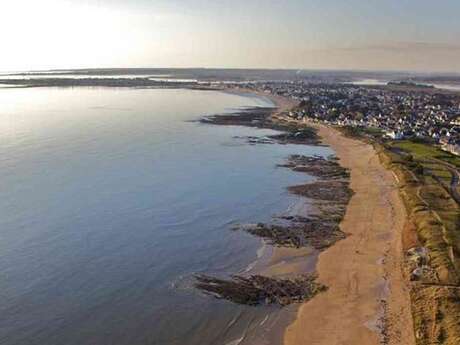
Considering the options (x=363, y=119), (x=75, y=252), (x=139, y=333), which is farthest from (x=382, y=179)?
(x=363, y=119)

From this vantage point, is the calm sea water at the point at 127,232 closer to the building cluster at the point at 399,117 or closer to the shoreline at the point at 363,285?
the shoreline at the point at 363,285

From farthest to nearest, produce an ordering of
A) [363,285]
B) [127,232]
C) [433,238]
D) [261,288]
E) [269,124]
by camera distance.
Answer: [269,124] → [127,232] → [433,238] → [363,285] → [261,288]


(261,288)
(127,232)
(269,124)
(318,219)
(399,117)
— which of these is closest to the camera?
(261,288)

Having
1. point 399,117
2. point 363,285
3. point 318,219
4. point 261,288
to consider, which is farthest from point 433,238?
point 399,117

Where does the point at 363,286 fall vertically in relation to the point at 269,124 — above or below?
above

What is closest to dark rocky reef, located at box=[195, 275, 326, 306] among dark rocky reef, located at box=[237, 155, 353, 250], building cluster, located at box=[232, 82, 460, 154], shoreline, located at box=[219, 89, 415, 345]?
shoreline, located at box=[219, 89, 415, 345]

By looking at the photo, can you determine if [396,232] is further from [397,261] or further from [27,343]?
[27,343]

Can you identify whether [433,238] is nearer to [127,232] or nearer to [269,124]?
[127,232]
